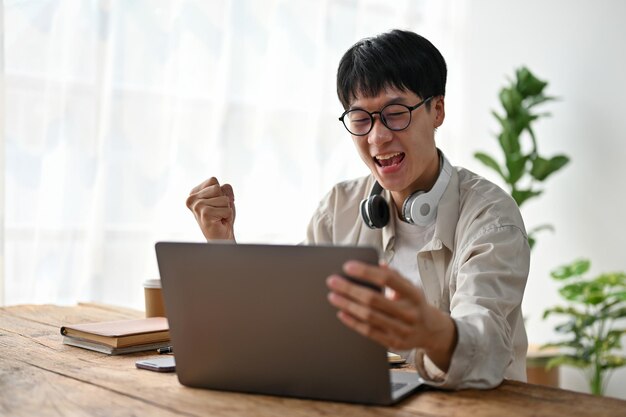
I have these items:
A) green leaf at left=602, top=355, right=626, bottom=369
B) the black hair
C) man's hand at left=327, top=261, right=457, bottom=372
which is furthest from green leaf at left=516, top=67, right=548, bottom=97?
man's hand at left=327, top=261, right=457, bottom=372

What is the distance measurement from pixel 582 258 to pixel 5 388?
3331mm

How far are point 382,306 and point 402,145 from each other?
797 mm

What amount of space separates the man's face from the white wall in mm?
2310

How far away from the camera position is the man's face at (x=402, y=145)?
1.69 meters

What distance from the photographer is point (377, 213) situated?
1806 mm

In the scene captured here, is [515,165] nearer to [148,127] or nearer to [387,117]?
[148,127]

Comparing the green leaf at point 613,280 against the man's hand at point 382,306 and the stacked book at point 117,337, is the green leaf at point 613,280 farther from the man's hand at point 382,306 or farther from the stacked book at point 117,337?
the man's hand at point 382,306

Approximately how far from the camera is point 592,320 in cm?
353

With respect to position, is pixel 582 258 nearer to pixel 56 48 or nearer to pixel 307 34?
pixel 307 34

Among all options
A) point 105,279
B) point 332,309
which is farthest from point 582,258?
point 332,309

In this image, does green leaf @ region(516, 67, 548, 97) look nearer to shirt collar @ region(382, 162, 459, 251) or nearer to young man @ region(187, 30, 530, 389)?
young man @ region(187, 30, 530, 389)

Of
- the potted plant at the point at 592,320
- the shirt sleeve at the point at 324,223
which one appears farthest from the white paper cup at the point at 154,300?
the potted plant at the point at 592,320

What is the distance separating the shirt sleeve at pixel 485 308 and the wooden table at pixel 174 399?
30 mm

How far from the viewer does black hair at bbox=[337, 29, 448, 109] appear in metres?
1.67
